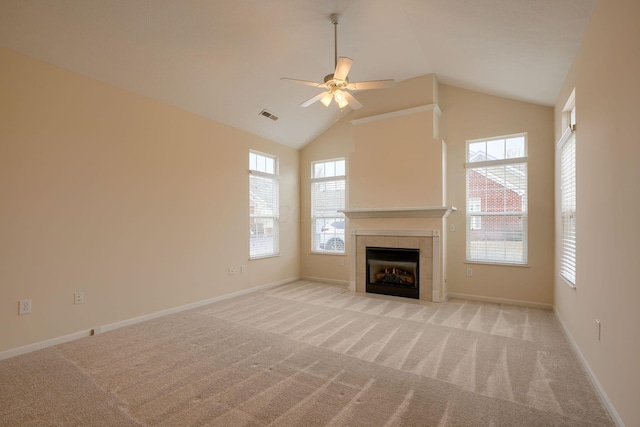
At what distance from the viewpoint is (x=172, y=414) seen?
6.63 ft

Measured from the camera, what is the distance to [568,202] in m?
3.41

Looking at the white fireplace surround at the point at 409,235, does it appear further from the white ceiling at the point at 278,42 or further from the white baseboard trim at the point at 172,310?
the white ceiling at the point at 278,42

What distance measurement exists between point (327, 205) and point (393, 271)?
1.91 m

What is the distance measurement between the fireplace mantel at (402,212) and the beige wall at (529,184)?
0.49m

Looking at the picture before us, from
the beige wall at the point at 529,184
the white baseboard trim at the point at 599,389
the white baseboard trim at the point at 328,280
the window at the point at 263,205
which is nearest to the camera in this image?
the white baseboard trim at the point at 599,389

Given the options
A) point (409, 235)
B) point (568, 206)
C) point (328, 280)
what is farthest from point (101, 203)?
point (568, 206)

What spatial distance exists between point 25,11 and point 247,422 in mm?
3738

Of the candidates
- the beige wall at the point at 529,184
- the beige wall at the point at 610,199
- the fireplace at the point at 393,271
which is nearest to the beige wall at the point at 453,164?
the beige wall at the point at 529,184

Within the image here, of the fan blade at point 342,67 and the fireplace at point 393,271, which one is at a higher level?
the fan blade at point 342,67

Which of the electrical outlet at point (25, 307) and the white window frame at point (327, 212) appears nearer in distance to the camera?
the electrical outlet at point (25, 307)

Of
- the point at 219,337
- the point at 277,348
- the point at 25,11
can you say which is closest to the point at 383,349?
the point at 277,348

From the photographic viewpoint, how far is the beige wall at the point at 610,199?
67.4 inches

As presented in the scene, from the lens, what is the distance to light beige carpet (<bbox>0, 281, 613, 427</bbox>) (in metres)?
2.01

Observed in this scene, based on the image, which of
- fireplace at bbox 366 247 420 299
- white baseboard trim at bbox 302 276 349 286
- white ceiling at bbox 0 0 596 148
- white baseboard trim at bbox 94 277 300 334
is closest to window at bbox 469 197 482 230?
fireplace at bbox 366 247 420 299
